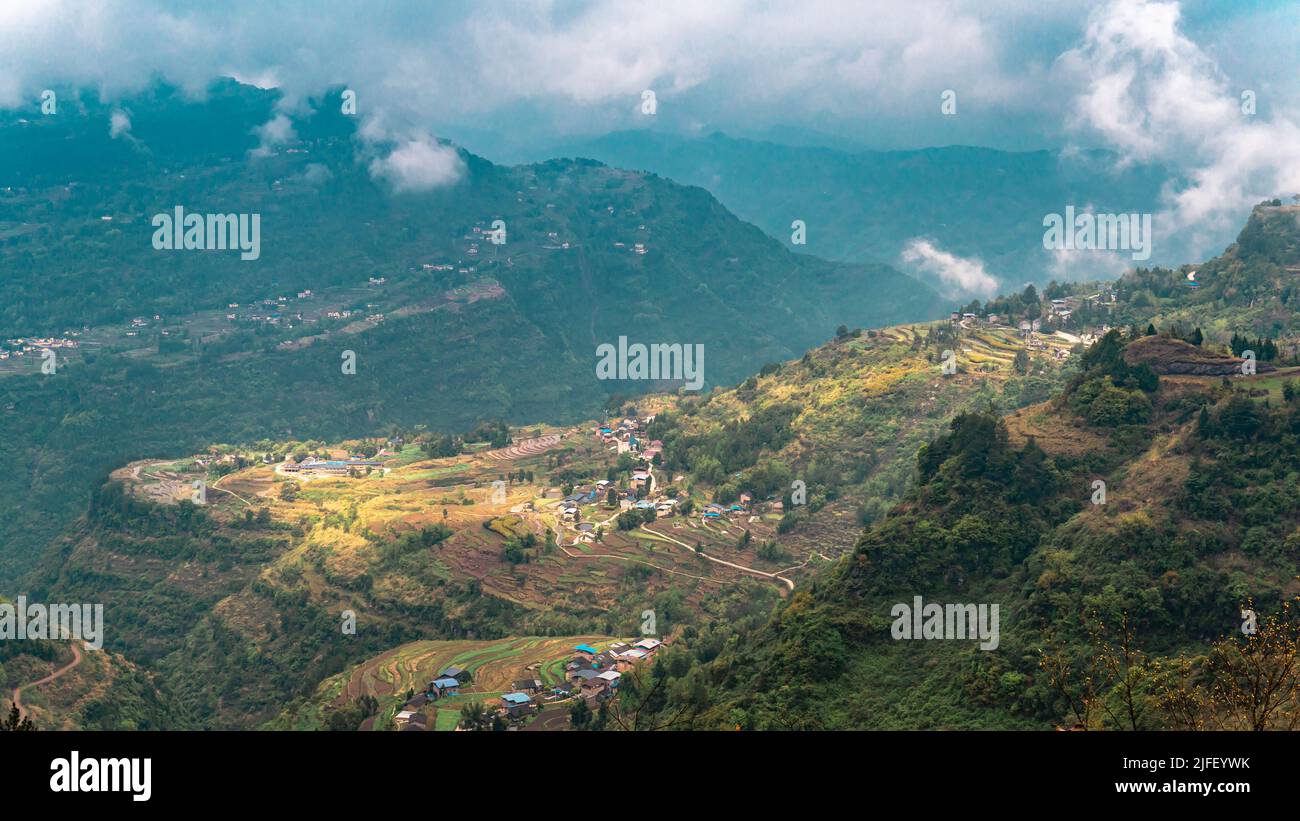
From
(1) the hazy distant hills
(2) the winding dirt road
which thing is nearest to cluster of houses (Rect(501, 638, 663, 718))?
(2) the winding dirt road

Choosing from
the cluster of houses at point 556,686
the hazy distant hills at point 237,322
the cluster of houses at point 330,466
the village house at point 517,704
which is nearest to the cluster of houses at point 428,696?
the cluster of houses at point 556,686

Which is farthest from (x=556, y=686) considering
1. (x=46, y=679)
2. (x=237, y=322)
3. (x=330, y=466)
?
(x=237, y=322)

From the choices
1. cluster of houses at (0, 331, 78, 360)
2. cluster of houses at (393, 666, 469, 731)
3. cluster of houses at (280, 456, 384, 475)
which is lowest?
cluster of houses at (393, 666, 469, 731)

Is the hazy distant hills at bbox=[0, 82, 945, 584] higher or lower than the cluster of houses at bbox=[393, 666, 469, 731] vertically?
higher

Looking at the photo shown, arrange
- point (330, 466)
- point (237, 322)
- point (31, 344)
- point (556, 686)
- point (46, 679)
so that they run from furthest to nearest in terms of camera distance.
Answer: point (237, 322) < point (31, 344) < point (330, 466) < point (556, 686) < point (46, 679)

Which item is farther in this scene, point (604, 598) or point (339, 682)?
point (604, 598)

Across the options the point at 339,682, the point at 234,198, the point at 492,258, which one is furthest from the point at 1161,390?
the point at 234,198

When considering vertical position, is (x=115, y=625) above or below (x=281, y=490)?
below

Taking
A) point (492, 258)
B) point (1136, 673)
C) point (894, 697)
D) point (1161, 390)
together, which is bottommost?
point (894, 697)

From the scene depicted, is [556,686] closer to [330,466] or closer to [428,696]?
[428,696]

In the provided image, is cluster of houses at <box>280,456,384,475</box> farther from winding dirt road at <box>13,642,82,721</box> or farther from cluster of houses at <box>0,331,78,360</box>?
cluster of houses at <box>0,331,78,360</box>
